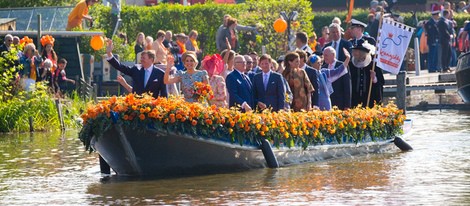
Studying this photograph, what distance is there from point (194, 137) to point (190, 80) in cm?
117

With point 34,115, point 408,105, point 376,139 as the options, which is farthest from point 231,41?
point 376,139

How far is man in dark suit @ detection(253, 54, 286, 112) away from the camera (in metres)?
19.5

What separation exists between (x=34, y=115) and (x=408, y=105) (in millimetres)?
9977

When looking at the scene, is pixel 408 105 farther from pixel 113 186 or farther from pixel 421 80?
pixel 113 186

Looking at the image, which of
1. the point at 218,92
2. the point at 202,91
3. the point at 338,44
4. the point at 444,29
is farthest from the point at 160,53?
the point at 444,29

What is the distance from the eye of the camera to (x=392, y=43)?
22828mm

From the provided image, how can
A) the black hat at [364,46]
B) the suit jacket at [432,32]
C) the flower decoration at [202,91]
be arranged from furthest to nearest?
the suit jacket at [432,32] < the black hat at [364,46] < the flower decoration at [202,91]

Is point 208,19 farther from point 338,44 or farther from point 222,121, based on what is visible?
point 222,121

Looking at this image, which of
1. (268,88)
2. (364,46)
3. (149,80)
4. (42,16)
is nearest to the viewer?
(149,80)

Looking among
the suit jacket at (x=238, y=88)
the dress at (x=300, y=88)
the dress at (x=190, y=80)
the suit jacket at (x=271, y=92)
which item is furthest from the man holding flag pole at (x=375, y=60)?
the dress at (x=190, y=80)

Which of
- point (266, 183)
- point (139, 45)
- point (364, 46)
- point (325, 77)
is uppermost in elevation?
point (139, 45)

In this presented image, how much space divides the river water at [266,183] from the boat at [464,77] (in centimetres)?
977

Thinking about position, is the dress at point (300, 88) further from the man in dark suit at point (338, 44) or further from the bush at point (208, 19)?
the bush at point (208, 19)

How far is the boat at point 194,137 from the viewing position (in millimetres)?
17625
